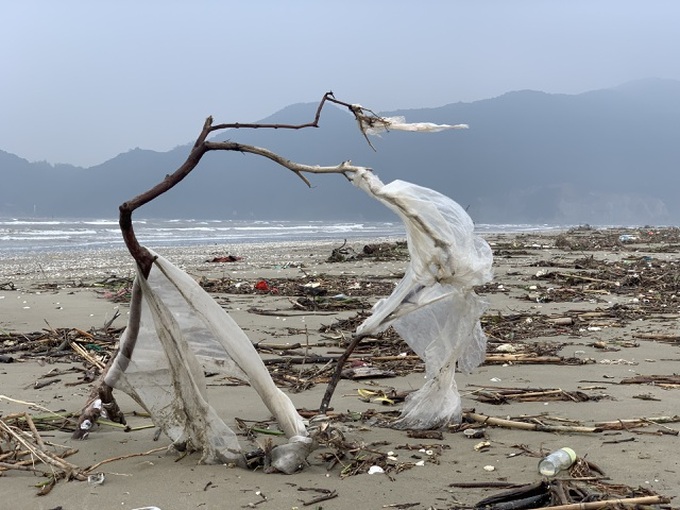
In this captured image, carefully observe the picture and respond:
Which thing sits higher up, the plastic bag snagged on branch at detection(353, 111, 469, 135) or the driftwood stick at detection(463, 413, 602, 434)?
the plastic bag snagged on branch at detection(353, 111, 469, 135)

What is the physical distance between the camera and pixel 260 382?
2.71 m

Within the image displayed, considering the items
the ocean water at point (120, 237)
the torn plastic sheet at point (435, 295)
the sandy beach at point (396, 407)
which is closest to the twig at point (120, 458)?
the sandy beach at point (396, 407)

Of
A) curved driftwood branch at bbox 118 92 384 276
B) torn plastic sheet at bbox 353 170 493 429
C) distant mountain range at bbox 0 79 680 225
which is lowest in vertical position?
torn plastic sheet at bbox 353 170 493 429

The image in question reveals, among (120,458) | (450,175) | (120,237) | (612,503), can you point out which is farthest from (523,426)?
(450,175)

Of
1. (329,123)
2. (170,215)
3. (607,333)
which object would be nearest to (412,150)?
(329,123)

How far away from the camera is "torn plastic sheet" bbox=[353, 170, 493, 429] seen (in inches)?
108

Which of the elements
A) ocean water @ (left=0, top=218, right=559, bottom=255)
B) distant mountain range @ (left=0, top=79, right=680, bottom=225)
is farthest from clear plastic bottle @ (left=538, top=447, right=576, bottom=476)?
distant mountain range @ (left=0, top=79, right=680, bottom=225)

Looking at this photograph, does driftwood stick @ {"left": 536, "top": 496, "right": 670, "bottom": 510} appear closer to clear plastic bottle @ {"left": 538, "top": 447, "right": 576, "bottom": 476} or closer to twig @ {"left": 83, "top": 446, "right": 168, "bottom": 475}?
clear plastic bottle @ {"left": 538, "top": 447, "right": 576, "bottom": 476}

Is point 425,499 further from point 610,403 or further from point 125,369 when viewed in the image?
point 610,403

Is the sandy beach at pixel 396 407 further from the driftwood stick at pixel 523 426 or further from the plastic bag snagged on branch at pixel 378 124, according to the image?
the plastic bag snagged on branch at pixel 378 124

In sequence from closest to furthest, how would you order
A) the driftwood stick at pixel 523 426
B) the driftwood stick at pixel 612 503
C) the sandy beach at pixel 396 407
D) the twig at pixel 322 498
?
1. the driftwood stick at pixel 612 503
2. the twig at pixel 322 498
3. the sandy beach at pixel 396 407
4. the driftwood stick at pixel 523 426

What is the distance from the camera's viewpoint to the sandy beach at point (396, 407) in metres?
2.40

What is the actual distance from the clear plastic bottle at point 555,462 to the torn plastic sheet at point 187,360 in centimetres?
87

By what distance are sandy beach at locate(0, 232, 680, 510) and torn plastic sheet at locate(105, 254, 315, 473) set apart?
12 centimetres
